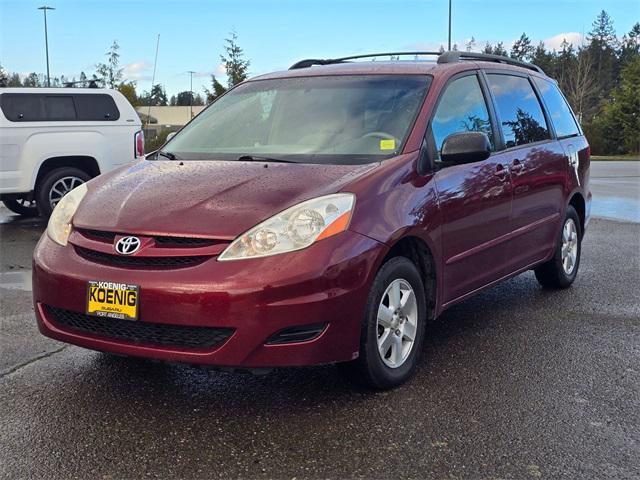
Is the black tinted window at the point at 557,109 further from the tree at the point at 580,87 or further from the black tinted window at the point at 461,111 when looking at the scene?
the tree at the point at 580,87

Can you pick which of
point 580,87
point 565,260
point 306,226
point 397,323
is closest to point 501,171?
point 397,323

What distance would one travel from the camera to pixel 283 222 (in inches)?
129

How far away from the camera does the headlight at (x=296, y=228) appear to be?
10.5 feet

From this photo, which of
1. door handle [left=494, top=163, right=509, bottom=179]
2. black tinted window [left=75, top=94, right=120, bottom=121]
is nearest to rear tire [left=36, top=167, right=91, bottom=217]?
black tinted window [left=75, top=94, right=120, bottom=121]

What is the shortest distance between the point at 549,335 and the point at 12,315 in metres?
3.76

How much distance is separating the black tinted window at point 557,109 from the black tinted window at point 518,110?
0.23 meters

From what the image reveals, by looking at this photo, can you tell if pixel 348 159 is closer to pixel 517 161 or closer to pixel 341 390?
pixel 341 390

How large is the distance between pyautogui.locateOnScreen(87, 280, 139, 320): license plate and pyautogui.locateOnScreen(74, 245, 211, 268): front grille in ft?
0.39

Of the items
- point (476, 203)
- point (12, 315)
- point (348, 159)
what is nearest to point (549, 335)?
point (476, 203)

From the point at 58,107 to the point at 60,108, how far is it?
30mm

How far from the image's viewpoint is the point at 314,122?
4.34 meters

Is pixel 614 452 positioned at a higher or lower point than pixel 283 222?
lower

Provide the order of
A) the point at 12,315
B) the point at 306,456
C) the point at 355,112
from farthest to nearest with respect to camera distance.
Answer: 1. the point at 12,315
2. the point at 355,112
3. the point at 306,456

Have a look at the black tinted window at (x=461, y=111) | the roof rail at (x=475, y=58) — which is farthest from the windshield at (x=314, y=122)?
the roof rail at (x=475, y=58)
